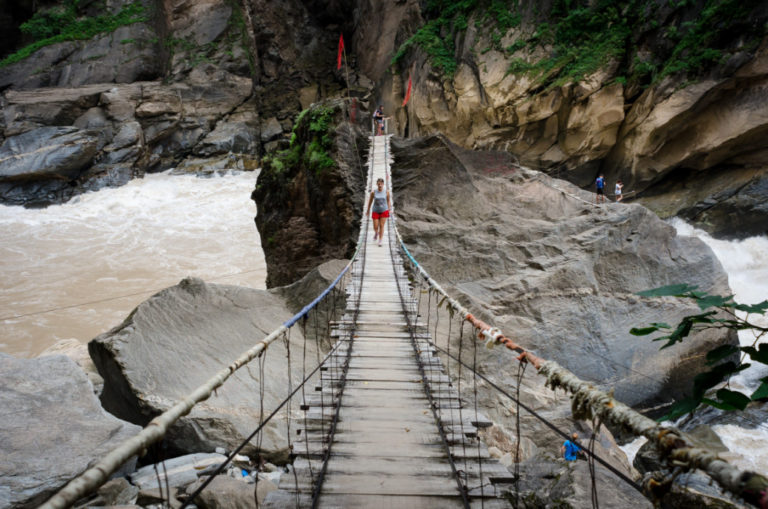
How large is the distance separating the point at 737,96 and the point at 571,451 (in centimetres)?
1289

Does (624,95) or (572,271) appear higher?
(624,95)

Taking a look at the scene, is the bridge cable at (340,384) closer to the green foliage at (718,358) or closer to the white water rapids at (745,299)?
the green foliage at (718,358)

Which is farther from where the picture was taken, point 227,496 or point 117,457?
point 227,496

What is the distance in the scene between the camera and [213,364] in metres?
4.78

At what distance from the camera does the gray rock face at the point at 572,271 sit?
606 cm

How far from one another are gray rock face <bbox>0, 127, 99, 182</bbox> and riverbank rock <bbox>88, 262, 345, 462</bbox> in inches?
740

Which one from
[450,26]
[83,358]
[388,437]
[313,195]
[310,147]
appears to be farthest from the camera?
[450,26]

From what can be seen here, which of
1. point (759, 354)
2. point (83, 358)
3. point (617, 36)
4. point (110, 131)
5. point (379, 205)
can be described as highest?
point (617, 36)

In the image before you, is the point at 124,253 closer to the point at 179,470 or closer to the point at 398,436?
the point at 179,470

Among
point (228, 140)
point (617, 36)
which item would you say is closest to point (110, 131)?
point (228, 140)

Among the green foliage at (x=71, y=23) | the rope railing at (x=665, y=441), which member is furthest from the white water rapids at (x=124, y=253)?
the green foliage at (x=71, y=23)

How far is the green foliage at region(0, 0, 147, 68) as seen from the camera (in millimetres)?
23922

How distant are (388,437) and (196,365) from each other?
3.01 m

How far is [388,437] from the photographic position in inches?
102
